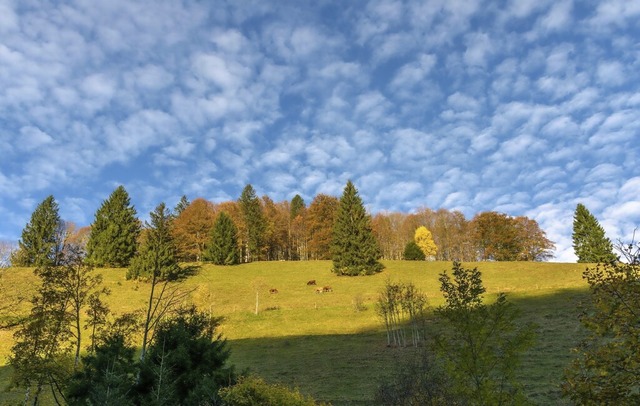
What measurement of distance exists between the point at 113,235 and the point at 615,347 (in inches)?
3007

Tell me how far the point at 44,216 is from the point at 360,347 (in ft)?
238

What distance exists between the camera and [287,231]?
9756 cm

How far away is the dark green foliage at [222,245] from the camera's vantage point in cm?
7500

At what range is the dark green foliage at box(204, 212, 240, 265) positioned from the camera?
75.0 metres

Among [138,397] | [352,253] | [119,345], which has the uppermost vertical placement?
[352,253]

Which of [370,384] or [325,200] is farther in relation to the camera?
Result: [325,200]

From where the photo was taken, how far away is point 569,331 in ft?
95.3

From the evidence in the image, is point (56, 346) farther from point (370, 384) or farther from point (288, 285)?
point (288, 285)

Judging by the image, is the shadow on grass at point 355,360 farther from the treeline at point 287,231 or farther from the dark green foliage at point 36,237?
the dark green foliage at point 36,237

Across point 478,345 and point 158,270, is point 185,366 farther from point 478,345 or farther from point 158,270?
point 158,270

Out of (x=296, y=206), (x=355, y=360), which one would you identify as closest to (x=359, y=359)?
(x=355, y=360)

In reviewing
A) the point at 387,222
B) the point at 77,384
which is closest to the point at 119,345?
the point at 77,384

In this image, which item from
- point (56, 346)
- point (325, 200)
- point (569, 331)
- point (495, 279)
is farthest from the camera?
point (325, 200)

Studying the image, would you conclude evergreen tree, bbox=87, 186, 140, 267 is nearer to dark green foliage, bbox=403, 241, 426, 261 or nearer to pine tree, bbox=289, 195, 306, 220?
pine tree, bbox=289, 195, 306, 220
